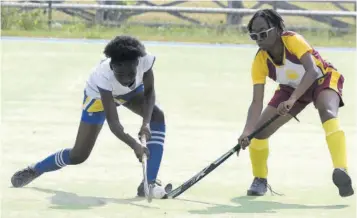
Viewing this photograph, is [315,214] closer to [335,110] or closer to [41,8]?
[335,110]

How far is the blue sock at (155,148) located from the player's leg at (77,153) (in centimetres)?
35

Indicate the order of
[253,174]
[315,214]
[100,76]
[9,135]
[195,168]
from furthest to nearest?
[9,135] → [195,168] → [253,174] → [100,76] → [315,214]

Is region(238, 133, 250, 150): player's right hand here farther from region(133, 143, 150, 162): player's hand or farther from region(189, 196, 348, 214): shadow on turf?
region(133, 143, 150, 162): player's hand

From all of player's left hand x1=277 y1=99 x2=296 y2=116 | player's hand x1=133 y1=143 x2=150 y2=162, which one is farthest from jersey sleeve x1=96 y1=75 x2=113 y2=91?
player's left hand x1=277 y1=99 x2=296 y2=116

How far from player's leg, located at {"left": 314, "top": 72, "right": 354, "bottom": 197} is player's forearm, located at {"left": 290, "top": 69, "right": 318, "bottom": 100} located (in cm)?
17

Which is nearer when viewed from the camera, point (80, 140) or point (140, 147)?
point (140, 147)

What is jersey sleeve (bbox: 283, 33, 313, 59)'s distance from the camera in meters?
6.36

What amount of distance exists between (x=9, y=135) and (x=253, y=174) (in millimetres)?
2769

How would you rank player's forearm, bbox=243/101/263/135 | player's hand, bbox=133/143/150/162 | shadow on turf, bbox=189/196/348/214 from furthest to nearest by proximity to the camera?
player's forearm, bbox=243/101/263/135 → player's hand, bbox=133/143/150/162 → shadow on turf, bbox=189/196/348/214

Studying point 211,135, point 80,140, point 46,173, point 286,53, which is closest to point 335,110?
point 286,53

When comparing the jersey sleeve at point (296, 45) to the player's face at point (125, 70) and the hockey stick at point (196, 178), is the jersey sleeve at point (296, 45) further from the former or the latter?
the player's face at point (125, 70)

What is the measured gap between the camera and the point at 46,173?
23.9 ft

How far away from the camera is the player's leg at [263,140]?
672cm

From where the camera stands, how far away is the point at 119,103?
666 centimetres
